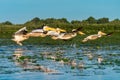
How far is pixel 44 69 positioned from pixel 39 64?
5.56ft

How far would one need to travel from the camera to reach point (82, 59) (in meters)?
26.2

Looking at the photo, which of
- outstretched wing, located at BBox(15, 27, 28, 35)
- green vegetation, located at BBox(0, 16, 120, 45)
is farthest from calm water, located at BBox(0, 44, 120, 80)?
green vegetation, located at BBox(0, 16, 120, 45)

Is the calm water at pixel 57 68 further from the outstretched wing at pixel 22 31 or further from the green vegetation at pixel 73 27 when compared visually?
the green vegetation at pixel 73 27

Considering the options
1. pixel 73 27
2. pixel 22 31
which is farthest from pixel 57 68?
pixel 73 27

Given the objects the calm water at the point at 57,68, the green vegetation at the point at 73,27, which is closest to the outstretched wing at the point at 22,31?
the calm water at the point at 57,68

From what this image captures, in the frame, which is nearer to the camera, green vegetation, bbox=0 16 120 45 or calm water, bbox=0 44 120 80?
calm water, bbox=0 44 120 80

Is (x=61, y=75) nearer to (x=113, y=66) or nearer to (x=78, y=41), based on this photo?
(x=113, y=66)

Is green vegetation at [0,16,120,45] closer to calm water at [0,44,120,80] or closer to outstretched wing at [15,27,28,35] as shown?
outstretched wing at [15,27,28,35]

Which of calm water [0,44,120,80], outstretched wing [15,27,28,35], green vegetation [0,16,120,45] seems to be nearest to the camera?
calm water [0,44,120,80]

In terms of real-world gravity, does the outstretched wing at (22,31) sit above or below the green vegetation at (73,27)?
below

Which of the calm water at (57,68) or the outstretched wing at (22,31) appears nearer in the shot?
the calm water at (57,68)

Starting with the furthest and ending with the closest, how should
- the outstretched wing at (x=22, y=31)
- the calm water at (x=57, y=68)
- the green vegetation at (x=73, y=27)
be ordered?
the green vegetation at (x=73, y=27) < the outstretched wing at (x=22, y=31) < the calm water at (x=57, y=68)

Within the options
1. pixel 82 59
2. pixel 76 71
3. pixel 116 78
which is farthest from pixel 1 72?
pixel 82 59

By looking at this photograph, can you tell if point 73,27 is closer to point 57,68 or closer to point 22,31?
point 22,31
